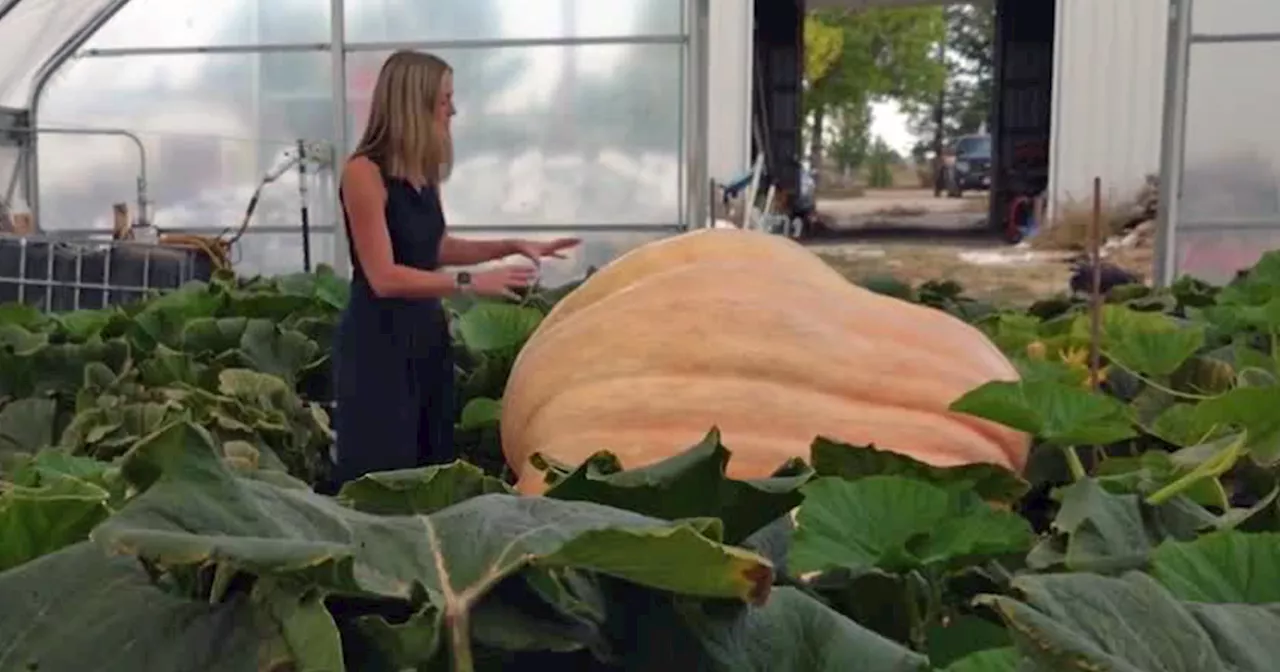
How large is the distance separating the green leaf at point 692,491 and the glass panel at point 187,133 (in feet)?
18.5

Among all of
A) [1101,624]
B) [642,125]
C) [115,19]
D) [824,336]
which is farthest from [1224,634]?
[115,19]

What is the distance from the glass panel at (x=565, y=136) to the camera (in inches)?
225

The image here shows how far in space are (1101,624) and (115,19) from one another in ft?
22.3

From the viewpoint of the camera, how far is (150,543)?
410 millimetres

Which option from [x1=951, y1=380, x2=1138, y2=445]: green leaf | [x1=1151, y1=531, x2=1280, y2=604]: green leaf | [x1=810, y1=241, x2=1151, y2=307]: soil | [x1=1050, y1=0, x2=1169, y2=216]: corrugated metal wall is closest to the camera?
[x1=1151, y1=531, x2=1280, y2=604]: green leaf

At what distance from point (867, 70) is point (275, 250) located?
23993 mm

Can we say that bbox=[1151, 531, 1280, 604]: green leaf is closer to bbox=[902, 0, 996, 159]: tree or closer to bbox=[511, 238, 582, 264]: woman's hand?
bbox=[511, 238, 582, 264]: woman's hand

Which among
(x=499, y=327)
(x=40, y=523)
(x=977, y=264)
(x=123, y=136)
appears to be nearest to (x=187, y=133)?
(x=123, y=136)

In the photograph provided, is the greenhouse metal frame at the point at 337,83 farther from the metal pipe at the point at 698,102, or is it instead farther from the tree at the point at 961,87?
the tree at the point at 961,87

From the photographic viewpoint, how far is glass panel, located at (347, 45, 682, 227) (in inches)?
225

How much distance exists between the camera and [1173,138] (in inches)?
202

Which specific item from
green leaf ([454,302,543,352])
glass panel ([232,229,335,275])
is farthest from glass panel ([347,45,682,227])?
green leaf ([454,302,543,352])

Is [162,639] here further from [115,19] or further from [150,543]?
[115,19]

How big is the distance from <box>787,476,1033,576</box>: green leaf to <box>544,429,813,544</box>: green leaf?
5cm
